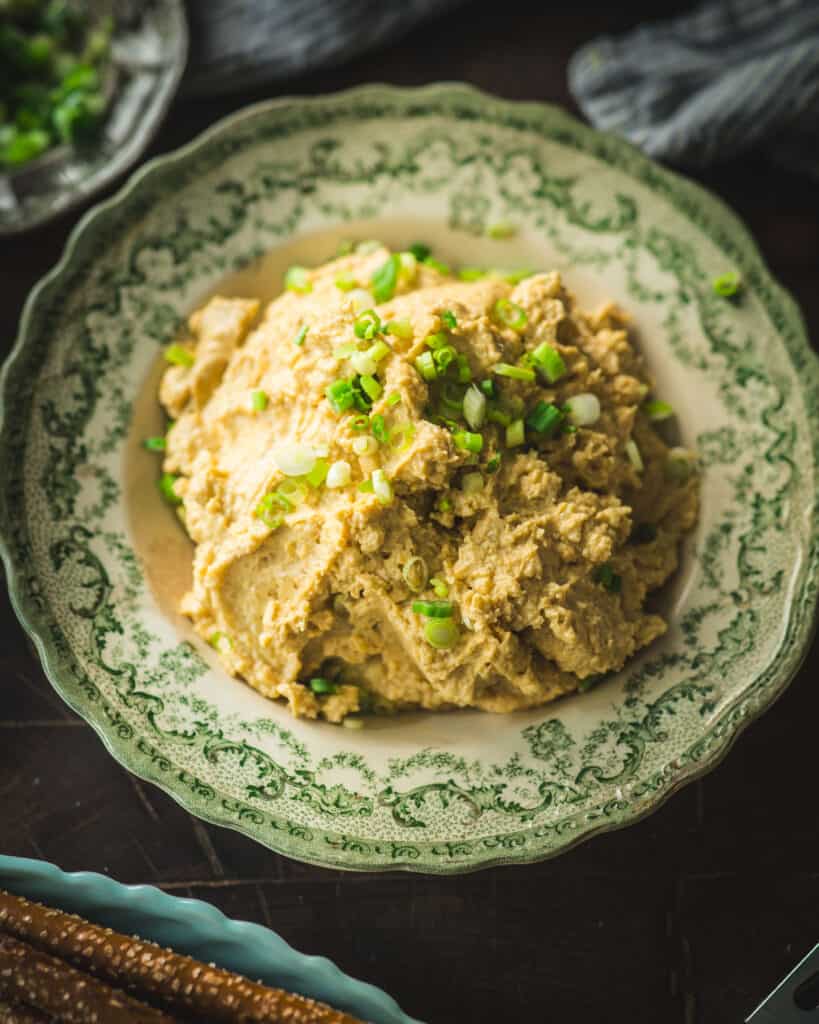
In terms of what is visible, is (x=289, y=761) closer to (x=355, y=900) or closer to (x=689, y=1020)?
(x=355, y=900)

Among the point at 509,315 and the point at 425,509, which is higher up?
the point at 509,315

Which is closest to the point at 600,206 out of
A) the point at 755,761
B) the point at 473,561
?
the point at 473,561

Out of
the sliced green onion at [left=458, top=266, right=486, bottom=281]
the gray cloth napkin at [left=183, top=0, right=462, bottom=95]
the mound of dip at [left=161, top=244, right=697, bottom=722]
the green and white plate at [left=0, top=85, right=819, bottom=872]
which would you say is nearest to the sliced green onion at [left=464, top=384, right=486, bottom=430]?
the mound of dip at [left=161, top=244, right=697, bottom=722]

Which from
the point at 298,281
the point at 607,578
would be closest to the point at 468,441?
the point at 607,578

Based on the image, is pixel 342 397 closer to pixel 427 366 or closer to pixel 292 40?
pixel 427 366

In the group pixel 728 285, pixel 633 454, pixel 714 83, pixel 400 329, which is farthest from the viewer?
pixel 714 83

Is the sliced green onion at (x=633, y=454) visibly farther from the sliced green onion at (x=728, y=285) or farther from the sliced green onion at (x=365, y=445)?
the sliced green onion at (x=365, y=445)
